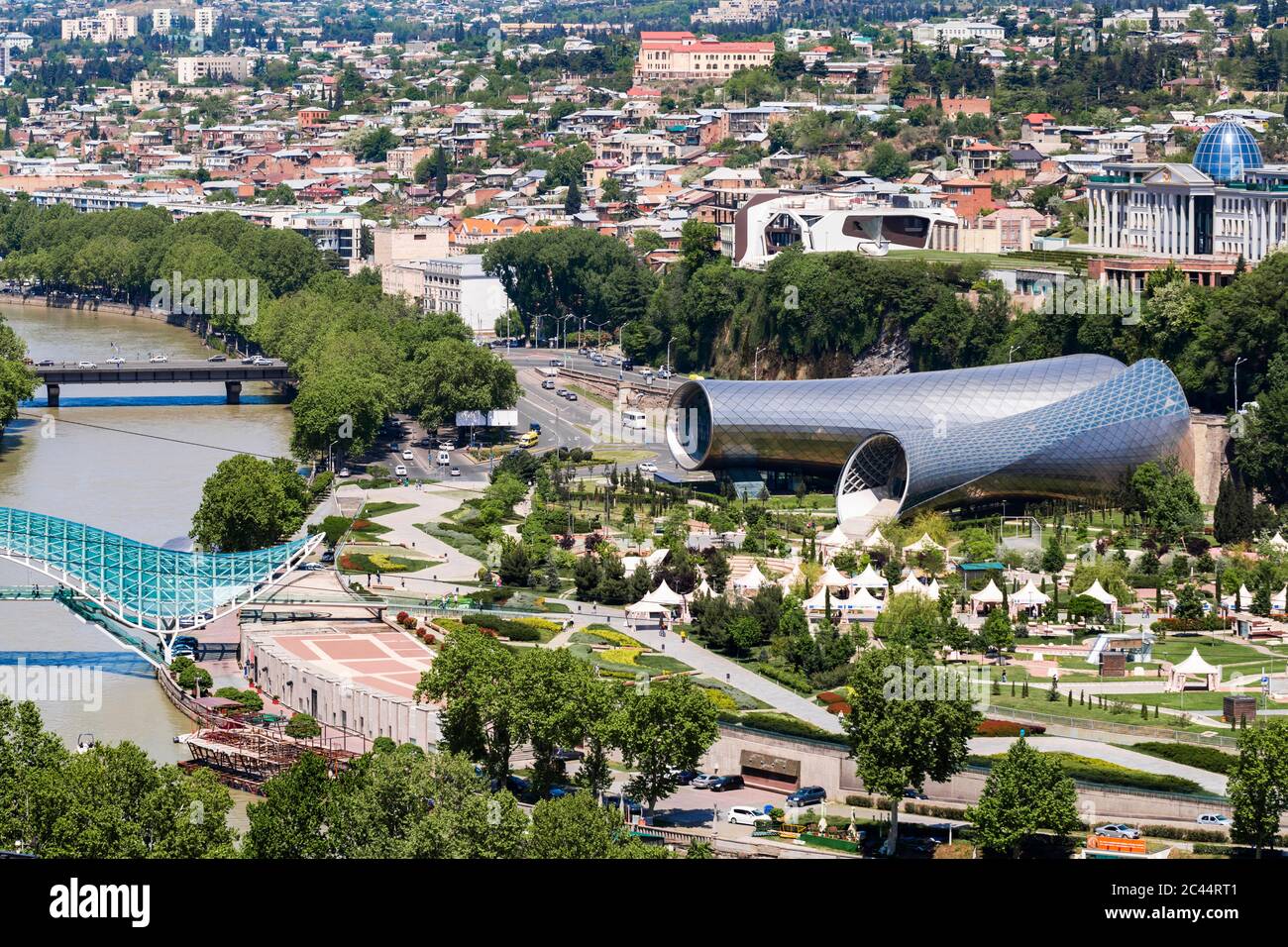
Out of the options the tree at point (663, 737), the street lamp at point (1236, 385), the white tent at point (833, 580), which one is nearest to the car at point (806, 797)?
the tree at point (663, 737)

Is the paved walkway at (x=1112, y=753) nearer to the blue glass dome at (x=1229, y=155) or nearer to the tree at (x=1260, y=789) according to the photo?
the tree at (x=1260, y=789)

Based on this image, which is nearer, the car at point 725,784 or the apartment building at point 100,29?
the car at point 725,784

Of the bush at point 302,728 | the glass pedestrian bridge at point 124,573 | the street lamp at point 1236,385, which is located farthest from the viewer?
the street lamp at point 1236,385

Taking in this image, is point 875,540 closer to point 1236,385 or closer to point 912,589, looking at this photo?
point 912,589

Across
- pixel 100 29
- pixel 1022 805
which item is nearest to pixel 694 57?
pixel 1022 805

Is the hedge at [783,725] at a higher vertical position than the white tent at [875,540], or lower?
higher
